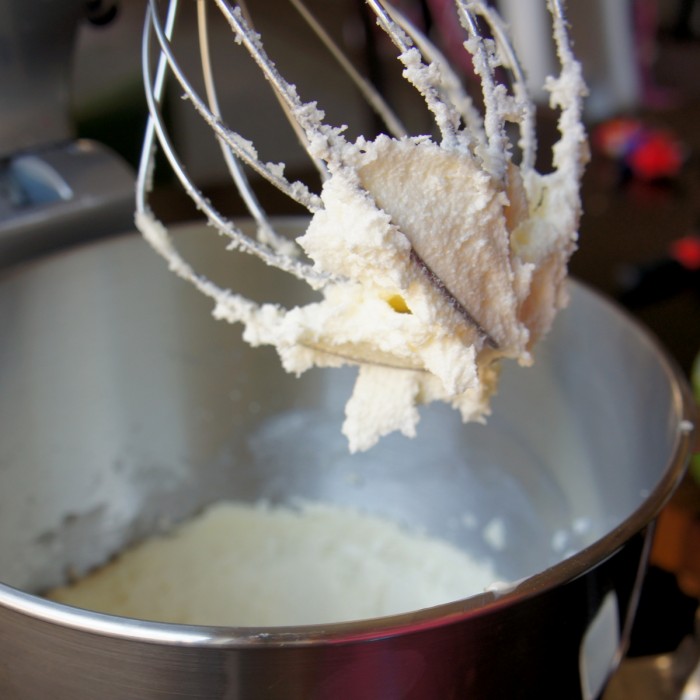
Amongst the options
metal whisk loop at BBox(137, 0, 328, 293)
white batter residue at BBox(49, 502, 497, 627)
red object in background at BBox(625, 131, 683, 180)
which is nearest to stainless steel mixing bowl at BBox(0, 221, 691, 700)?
white batter residue at BBox(49, 502, 497, 627)

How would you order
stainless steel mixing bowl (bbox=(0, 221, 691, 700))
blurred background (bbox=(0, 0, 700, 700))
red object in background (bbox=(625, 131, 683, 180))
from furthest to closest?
1. red object in background (bbox=(625, 131, 683, 180))
2. blurred background (bbox=(0, 0, 700, 700))
3. stainless steel mixing bowl (bbox=(0, 221, 691, 700))

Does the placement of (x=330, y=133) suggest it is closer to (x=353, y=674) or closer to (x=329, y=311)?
(x=329, y=311)

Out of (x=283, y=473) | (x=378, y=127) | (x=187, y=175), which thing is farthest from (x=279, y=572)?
(x=378, y=127)

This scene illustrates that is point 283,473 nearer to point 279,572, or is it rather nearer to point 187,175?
point 279,572

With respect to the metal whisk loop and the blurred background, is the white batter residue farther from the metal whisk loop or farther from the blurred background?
the metal whisk loop

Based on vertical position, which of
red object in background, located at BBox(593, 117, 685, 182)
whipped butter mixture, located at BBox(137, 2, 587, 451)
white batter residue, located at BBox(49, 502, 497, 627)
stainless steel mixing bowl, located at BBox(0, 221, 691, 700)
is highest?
whipped butter mixture, located at BBox(137, 2, 587, 451)

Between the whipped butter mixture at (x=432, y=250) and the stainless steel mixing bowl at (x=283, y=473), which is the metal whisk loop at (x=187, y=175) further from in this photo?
the stainless steel mixing bowl at (x=283, y=473)

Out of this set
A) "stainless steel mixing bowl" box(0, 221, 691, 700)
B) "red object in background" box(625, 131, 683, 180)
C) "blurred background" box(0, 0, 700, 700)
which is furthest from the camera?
"red object in background" box(625, 131, 683, 180)
